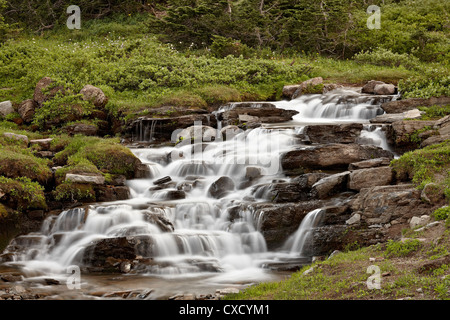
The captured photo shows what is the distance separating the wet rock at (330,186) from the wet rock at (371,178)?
0.24 metres

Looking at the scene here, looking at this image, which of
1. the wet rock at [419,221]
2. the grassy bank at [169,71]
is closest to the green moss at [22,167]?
the grassy bank at [169,71]

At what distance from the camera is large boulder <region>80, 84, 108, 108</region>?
22.1 m

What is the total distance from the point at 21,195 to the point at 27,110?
9.37m

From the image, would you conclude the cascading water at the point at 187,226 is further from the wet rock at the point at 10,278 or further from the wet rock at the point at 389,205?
the wet rock at the point at 389,205

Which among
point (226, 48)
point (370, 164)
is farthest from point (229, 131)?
point (226, 48)

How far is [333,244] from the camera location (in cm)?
1098

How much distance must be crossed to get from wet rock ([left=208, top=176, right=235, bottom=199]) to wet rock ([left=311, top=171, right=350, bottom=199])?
281 cm

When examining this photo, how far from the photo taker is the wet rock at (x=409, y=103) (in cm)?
1891

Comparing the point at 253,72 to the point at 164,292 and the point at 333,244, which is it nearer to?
the point at 333,244

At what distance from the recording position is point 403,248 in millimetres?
8945

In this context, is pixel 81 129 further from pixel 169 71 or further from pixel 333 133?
pixel 333 133

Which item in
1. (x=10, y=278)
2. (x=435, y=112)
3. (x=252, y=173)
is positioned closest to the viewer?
(x=10, y=278)

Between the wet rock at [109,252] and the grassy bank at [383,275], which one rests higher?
the wet rock at [109,252]
